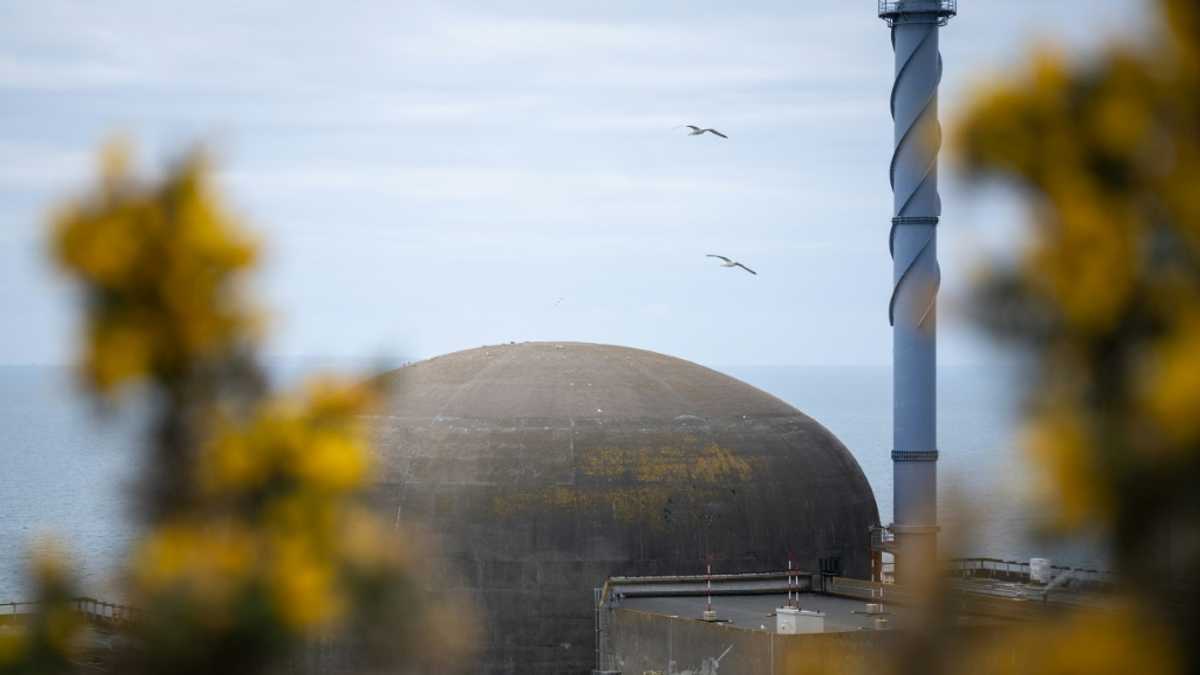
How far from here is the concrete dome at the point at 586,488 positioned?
111 feet

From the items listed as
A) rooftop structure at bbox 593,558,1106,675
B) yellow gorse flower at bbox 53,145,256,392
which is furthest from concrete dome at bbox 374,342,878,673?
yellow gorse flower at bbox 53,145,256,392

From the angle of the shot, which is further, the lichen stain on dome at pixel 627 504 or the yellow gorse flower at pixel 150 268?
the lichen stain on dome at pixel 627 504

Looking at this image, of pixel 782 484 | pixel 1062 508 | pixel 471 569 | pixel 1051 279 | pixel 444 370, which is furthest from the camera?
pixel 444 370

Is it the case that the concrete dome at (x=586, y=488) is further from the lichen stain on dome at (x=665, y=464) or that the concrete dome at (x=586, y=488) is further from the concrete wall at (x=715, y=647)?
the concrete wall at (x=715, y=647)

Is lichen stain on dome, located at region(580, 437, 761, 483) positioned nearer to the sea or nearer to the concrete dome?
the concrete dome

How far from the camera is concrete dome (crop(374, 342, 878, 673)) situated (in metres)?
33.8

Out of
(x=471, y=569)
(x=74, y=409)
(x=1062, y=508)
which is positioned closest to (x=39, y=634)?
(x=74, y=409)

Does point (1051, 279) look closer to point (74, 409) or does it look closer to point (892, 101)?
point (74, 409)

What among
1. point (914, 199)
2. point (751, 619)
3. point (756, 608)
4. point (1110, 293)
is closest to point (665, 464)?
point (756, 608)

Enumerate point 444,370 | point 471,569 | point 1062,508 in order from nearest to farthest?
point 1062,508, point 471,569, point 444,370

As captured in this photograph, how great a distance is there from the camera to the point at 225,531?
18.2 ft

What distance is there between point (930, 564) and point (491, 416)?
31614mm

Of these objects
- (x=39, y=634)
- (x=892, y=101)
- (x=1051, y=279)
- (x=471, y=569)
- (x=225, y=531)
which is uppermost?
(x=892, y=101)

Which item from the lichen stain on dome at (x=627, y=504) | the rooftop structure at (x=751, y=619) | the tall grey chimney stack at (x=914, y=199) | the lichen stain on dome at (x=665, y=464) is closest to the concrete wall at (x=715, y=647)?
the rooftop structure at (x=751, y=619)
